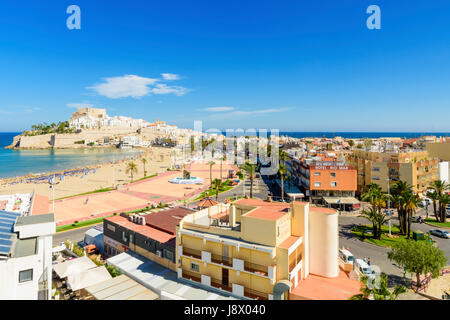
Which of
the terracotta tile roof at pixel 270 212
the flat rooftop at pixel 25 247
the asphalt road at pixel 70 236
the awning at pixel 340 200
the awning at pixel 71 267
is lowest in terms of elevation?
the asphalt road at pixel 70 236

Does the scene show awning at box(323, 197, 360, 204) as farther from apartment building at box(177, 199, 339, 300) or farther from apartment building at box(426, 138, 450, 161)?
apartment building at box(426, 138, 450, 161)

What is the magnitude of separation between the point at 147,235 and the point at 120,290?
5182 millimetres

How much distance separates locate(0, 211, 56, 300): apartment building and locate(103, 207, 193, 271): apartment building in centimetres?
843

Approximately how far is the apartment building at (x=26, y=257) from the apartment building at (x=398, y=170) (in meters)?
50.8

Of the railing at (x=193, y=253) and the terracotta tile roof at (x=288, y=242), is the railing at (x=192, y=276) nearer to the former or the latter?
the railing at (x=193, y=253)

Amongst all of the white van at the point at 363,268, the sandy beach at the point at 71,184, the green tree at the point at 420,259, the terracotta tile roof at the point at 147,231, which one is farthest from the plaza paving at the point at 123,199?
the green tree at the point at 420,259

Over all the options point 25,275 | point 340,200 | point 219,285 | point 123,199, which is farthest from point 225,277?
point 123,199

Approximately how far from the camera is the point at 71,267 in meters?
18.7

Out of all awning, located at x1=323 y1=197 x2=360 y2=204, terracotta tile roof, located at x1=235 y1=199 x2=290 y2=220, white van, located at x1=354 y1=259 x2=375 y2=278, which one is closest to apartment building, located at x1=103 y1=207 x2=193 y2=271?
terracotta tile roof, located at x1=235 y1=199 x2=290 y2=220

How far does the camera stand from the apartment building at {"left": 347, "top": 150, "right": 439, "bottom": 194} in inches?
1901

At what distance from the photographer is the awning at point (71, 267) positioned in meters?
18.2
